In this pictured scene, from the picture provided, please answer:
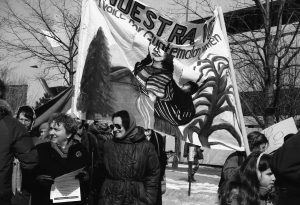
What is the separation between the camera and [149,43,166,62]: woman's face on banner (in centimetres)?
519

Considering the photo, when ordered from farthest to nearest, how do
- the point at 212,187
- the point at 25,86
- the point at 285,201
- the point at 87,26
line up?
the point at 25,86
the point at 212,187
the point at 87,26
the point at 285,201

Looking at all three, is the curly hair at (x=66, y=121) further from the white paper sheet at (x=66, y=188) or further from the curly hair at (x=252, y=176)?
the curly hair at (x=252, y=176)

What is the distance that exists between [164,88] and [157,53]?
44cm

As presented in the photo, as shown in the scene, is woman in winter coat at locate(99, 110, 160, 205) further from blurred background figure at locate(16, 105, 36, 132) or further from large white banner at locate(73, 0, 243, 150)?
blurred background figure at locate(16, 105, 36, 132)

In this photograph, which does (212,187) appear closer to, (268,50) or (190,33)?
(268,50)

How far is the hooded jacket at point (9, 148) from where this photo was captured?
3.48 metres

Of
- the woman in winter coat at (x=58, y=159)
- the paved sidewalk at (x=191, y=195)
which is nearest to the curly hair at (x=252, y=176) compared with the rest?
the woman in winter coat at (x=58, y=159)

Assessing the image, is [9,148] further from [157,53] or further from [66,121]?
[157,53]

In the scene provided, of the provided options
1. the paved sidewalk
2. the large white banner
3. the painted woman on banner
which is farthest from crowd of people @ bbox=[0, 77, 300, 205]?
the paved sidewalk

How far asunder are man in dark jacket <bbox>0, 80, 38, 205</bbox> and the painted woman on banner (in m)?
1.82

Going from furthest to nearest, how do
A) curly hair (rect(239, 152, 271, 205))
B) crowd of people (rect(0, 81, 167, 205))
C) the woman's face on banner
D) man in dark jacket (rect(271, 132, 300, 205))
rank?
the woman's face on banner, crowd of people (rect(0, 81, 167, 205)), curly hair (rect(239, 152, 271, 205)), man in dark jacket (rect(271, 132, 300, 205))

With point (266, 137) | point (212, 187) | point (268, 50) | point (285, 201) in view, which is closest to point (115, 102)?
point (266, 137)

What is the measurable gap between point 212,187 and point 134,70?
914 cm

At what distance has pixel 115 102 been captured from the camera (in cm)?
498
